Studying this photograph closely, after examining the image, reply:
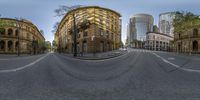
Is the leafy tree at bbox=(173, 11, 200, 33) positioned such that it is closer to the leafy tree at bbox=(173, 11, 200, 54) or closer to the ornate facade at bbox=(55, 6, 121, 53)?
the leafy tree at bbox=(173, 11, 200, 54)

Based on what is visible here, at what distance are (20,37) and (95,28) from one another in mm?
10576

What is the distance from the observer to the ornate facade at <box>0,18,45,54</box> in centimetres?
2562

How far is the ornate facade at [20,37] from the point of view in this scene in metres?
25.6

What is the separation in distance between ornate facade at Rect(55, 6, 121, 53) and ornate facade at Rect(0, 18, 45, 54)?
603cm

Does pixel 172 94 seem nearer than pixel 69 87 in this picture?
Yes

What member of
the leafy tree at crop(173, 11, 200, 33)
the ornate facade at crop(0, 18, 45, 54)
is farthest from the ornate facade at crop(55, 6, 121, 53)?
the leafy tree at crop(173, 11, 200, 33)

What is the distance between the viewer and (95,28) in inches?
1053

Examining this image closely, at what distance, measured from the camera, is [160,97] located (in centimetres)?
570

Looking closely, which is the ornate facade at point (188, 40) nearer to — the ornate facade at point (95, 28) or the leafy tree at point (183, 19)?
the leafy tree at point (183, 19)

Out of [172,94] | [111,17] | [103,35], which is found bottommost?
[172,94]

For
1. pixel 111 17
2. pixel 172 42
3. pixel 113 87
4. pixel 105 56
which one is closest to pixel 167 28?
pixel 172 42

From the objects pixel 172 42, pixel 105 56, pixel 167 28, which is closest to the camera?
pixel 105 56

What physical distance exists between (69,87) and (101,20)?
17589mm

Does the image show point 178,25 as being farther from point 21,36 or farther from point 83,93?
point 83,93
